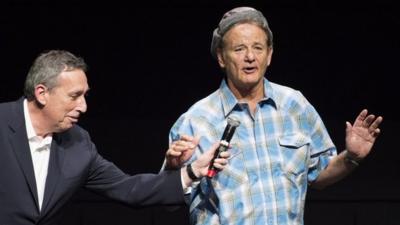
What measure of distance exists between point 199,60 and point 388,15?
1.07 m

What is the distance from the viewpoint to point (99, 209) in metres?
3.72

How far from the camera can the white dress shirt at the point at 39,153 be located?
228cm

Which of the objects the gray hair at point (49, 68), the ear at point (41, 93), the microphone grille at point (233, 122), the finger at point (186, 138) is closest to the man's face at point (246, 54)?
the microphone grille at point (233, 122)

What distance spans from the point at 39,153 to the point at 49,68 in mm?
251

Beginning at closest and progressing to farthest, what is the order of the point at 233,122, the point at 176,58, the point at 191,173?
the point at 233,122
the point at 191,173
the point at 176,58

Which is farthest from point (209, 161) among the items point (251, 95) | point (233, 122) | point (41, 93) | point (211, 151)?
point (41, 93)

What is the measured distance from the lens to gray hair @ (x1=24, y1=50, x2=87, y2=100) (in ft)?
7.41

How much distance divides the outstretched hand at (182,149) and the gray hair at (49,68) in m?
0.35

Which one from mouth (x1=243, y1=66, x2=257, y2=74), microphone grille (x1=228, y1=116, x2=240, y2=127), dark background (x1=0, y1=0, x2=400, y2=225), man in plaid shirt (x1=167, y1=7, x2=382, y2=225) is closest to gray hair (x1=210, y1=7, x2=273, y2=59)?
man in plaid shirt (x1=167, y1=7, x2=382, y2=225)

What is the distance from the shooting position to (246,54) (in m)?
2.39

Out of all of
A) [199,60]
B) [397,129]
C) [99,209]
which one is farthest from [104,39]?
[397,129]

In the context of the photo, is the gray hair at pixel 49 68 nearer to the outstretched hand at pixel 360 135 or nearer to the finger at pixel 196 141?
the finger at pixel 196 141

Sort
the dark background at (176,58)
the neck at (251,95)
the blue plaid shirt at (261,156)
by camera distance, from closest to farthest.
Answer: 1. the blue plaid shirt at (261,156)
2. the neck at (251,95)
3. the dark background at (176,58)

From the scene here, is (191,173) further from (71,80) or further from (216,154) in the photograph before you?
(71,80)
